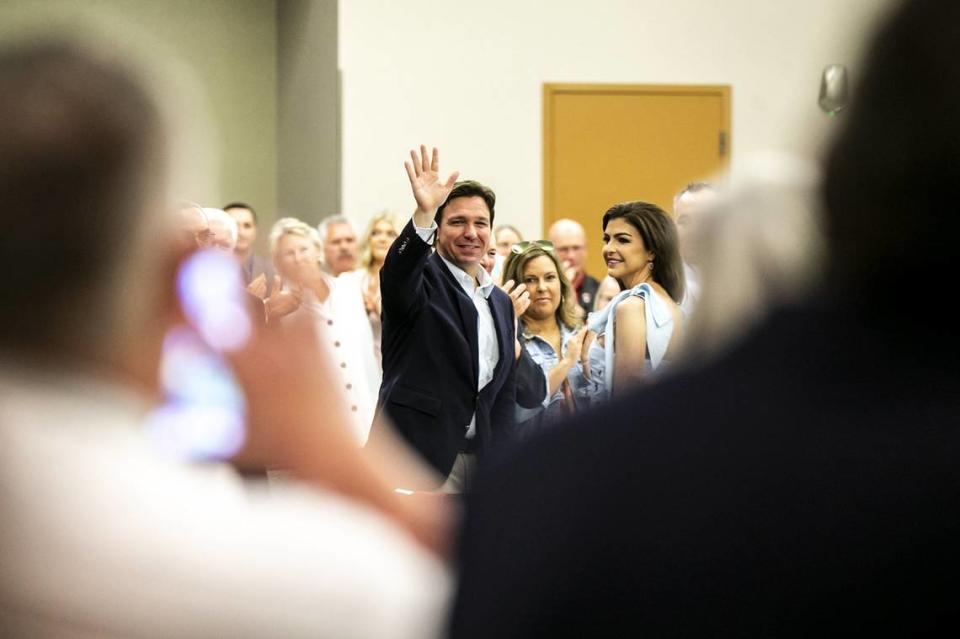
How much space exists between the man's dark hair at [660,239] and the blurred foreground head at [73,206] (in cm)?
370

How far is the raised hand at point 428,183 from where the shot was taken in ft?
14.9

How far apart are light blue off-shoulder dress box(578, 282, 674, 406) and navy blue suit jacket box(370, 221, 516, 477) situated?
41cm

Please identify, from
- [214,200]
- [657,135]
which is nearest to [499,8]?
[657,135]

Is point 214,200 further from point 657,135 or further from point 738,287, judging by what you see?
point 657,135

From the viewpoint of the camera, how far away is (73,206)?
3.82ft

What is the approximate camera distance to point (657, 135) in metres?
A: 10.3

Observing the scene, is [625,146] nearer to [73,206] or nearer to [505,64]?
[505,64]

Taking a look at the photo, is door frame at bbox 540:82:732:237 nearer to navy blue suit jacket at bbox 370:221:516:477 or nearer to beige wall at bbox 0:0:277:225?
beige wall at bbox 0:0:277:225

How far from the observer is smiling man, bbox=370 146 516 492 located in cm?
441

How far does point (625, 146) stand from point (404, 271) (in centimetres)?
619

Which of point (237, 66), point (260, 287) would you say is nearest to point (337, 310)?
point (260, 287)

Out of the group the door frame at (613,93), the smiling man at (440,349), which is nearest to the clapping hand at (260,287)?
the smiling man at (440,349)

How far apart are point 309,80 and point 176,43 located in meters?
1.64

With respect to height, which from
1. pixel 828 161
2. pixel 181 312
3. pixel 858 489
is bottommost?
pixel 858 489
